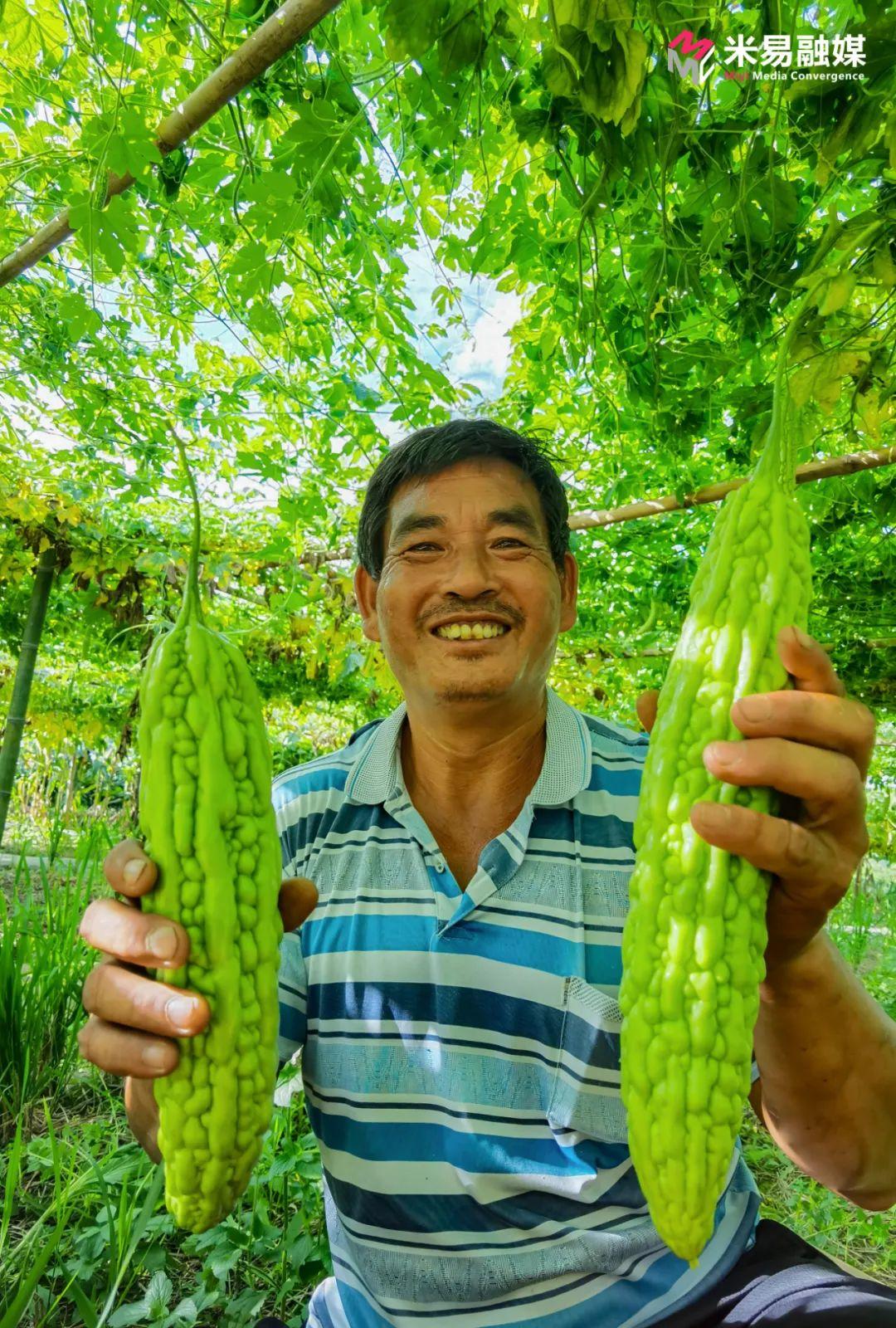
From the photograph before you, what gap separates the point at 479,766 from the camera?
2135 mm

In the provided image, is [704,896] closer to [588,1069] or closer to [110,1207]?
[588,1069]

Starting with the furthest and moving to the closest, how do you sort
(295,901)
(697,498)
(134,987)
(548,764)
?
(697,498)
(548,764)
(295,901)
(134,987)

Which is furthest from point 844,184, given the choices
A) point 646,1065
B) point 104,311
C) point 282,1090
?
point 104,311

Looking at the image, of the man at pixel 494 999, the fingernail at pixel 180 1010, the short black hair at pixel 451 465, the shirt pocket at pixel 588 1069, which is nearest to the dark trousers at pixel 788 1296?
the man at pixel 494 999

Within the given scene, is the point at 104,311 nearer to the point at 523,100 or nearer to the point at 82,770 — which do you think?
the point at 523,100

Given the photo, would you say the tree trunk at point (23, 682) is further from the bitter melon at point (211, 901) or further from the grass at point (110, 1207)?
the bitter melon at point (211, 901)

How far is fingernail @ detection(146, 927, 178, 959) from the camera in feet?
3.48

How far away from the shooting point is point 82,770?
16.1m

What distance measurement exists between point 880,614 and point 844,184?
4252mm

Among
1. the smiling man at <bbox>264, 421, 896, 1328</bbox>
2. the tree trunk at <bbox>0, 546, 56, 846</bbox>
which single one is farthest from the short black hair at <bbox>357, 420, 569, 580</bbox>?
the tree trunk at <bbox>0, 546, 56, 846</bbox>

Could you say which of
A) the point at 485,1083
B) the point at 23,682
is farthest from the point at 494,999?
the point at 23,682

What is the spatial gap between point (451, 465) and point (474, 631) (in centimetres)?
47

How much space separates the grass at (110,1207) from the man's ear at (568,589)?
2.01m

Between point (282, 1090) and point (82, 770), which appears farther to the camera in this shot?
point (82, 770)
